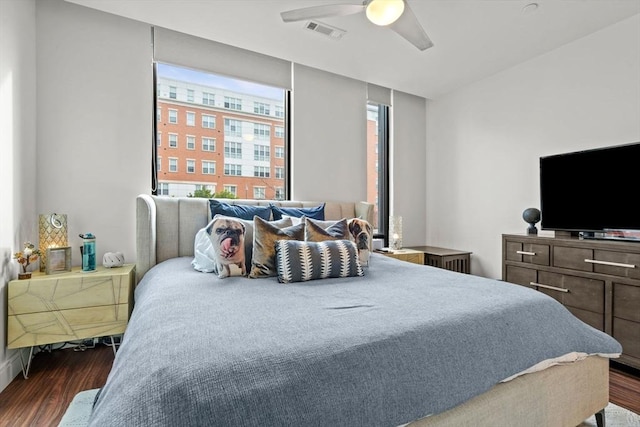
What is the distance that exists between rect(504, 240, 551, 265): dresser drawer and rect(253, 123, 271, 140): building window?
2611 mm

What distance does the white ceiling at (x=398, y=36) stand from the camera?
237cm

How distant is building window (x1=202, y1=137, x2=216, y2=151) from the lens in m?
3.20

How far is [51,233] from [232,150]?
164 cm

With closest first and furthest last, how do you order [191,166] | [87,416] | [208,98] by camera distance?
[87,416]
[191,166]
[208,98]

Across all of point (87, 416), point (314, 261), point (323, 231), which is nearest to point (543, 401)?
point (314, 261)

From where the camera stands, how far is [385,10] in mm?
1981

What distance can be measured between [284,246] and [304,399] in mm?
1118

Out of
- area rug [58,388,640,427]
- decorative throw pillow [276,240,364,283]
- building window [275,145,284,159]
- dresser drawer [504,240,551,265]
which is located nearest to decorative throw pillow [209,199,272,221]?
decorative throw pillow [276,240,364,283]

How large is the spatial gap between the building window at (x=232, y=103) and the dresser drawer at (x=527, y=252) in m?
2.95

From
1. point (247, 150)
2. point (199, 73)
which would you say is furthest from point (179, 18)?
point (247, 150)

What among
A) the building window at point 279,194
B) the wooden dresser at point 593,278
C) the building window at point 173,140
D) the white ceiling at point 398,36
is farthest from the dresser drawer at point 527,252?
the building window at point 173,140

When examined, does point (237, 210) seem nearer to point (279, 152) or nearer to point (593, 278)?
point (279, 152)

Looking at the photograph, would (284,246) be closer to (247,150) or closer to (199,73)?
(247,150)

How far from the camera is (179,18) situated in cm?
251
